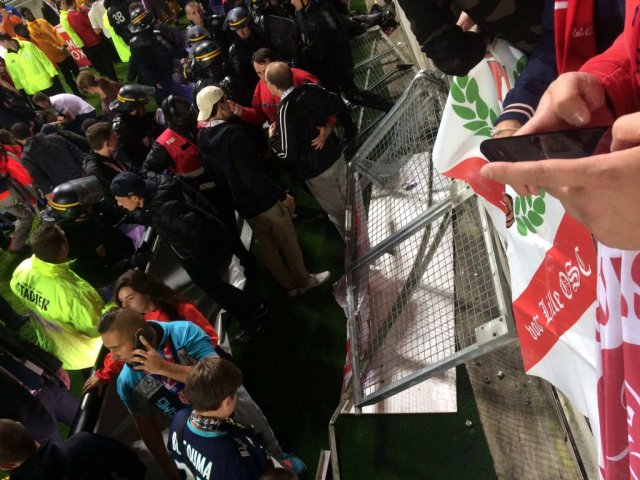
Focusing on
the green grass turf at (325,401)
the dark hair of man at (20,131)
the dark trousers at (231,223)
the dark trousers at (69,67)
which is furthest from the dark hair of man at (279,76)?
the dark trousers at (69,67)

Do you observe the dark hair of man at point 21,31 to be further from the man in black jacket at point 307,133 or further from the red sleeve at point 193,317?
the red sleeve at point 193,317

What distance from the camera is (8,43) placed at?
7.39 metres

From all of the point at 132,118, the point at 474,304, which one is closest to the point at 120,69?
the point at 132,118

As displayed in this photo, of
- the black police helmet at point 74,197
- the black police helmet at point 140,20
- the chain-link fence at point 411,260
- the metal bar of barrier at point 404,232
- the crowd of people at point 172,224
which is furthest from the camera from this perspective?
the black police helmet at point 140,20

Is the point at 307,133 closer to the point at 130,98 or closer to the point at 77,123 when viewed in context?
the point at 130,98

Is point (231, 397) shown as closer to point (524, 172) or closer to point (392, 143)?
point (524, 172)

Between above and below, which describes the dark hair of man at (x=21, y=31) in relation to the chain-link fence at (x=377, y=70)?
above

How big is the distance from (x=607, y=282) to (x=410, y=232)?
6.72 feet

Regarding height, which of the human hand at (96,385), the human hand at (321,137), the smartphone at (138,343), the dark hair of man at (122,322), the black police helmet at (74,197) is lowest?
the human hand at (96,385)

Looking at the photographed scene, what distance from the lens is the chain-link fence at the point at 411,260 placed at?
264 cm

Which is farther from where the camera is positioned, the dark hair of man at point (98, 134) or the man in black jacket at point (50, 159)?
the man in black jacket at point (50, 159)

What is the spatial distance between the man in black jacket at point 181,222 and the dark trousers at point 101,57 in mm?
6889

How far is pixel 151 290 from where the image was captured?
10.2 ft

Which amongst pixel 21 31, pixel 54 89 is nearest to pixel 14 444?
pixel 21 31
